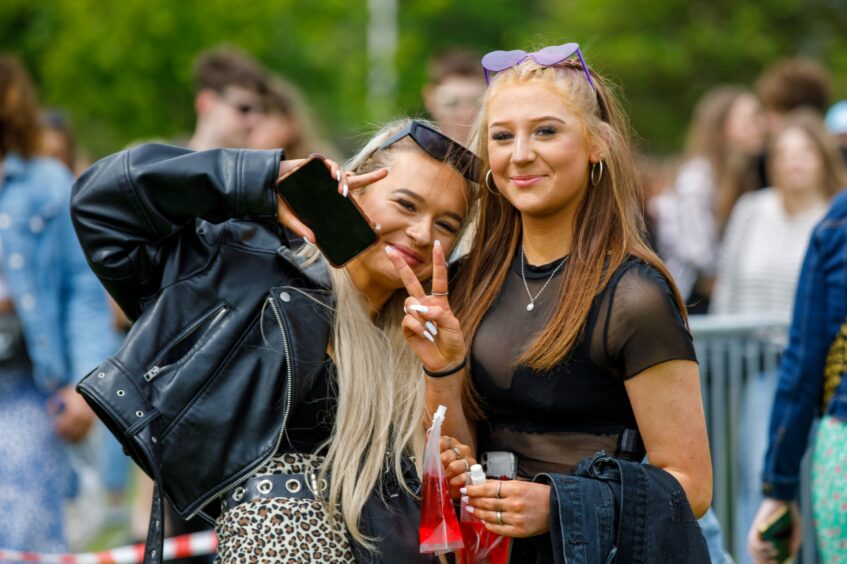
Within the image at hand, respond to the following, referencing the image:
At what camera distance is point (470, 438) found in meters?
3.31

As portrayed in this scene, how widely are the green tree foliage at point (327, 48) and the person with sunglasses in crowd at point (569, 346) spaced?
0.38 m

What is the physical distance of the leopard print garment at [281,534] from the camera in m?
3.18

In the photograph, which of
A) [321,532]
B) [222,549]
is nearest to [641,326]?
[321,532]

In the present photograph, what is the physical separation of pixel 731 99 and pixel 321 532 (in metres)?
6.26

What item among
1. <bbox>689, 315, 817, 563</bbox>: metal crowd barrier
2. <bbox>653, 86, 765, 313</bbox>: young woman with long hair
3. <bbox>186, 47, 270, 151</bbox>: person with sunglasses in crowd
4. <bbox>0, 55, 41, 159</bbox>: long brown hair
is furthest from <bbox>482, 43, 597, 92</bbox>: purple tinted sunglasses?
<bbox>653, 86, 765, 313</bbox>: young woman with long hair

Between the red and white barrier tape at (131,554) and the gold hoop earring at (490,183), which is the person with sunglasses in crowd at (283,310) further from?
the red and white barrier tape at (131,554)

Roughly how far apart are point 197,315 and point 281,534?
0.62 m

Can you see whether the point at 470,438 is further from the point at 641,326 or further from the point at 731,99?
the point at 731,99

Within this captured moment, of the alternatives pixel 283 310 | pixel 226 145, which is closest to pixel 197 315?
pixel 283 310

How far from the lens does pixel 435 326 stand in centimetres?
306

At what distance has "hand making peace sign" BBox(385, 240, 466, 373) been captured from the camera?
3041 millimetres

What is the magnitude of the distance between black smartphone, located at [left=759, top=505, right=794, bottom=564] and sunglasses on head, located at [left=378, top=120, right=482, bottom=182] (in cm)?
166

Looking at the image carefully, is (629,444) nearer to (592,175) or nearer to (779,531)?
(592,175)

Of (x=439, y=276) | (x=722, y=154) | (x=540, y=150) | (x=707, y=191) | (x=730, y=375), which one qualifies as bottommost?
(x=730, y=375)
